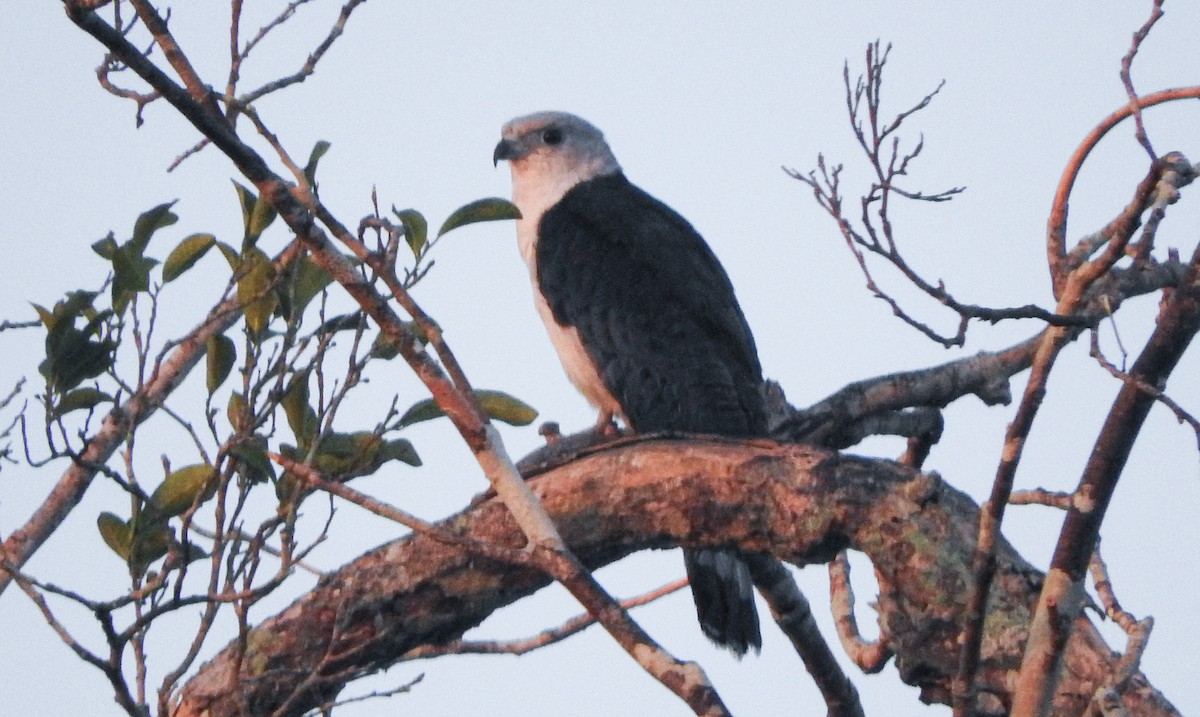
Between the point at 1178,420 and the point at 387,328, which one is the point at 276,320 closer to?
the point at 387,328

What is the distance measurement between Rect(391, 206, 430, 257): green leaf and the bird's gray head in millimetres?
2991

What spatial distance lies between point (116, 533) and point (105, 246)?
750 mm

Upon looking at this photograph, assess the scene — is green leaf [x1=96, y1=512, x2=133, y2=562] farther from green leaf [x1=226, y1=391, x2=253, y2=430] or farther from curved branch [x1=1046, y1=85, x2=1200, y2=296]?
curved branch [x1=1046, y1=85, x2=1200, y2=296]

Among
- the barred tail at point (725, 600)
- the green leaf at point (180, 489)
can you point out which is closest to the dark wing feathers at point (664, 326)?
the barred tail at point (725, 600)

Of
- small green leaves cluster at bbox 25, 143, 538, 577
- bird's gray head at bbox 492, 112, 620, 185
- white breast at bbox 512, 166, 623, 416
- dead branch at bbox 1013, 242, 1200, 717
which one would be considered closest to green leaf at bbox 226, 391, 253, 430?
small green leaves cluster at bbox 25, 143, 538, 577

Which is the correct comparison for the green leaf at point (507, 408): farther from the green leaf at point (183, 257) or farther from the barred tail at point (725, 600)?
the barred tail at point (725, 600)

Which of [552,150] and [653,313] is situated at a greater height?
[552,150]

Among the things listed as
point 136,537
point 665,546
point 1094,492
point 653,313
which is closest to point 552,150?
point 653,313

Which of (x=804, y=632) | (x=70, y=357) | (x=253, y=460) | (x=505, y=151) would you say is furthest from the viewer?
(x=505, y=151)

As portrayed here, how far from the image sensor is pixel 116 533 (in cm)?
323

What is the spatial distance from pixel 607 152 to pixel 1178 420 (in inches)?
175

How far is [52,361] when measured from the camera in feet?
11.0

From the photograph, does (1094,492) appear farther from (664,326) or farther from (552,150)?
(552,150)

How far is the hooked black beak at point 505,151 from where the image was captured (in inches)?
254
